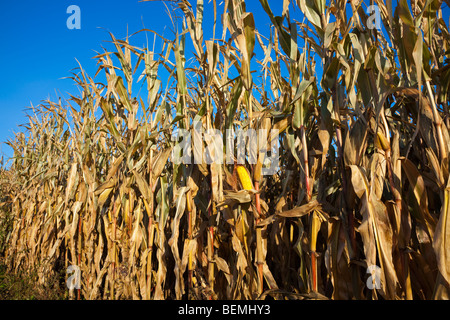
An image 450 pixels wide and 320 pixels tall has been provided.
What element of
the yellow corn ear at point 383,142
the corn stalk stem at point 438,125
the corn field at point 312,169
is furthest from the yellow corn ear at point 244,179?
the corn stalk stem at point 438,125

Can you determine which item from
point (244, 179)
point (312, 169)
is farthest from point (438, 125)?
point (244, 179)

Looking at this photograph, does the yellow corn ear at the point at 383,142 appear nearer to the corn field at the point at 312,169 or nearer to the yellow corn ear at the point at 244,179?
the corn field at the point at 312,169

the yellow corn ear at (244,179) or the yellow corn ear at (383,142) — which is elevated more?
→ the yellow corn ear at (383,142)

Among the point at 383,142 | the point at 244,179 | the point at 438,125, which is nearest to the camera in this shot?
the point at 438,125

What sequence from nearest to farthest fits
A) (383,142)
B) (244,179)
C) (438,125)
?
1. (438,125)
2. (383,142)
3. (244,179)

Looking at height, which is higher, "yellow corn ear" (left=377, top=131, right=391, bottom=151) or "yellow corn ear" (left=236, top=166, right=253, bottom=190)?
"yellow corn ear" (left=377, top=131, right=391, bottom=151)

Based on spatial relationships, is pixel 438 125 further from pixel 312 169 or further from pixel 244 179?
pixel 244 179

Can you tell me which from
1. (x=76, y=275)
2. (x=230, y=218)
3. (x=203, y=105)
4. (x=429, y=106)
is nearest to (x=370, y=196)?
(x=429, y=106)

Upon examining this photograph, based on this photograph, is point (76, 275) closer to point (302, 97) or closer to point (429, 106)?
point (302, 97)

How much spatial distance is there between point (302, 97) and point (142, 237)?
1.58 m

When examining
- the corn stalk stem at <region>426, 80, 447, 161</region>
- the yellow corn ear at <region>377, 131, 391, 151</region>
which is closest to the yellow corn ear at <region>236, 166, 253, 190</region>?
the yellow corn ear at <region>377, 131, 391, 151</region>

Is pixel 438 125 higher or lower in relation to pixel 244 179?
higher

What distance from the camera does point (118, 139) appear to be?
252 cm

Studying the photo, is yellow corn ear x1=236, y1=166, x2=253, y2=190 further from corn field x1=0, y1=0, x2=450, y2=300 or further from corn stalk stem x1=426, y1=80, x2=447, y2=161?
corn stalk stem x1=426, y1=80, x2=447, y2=161
